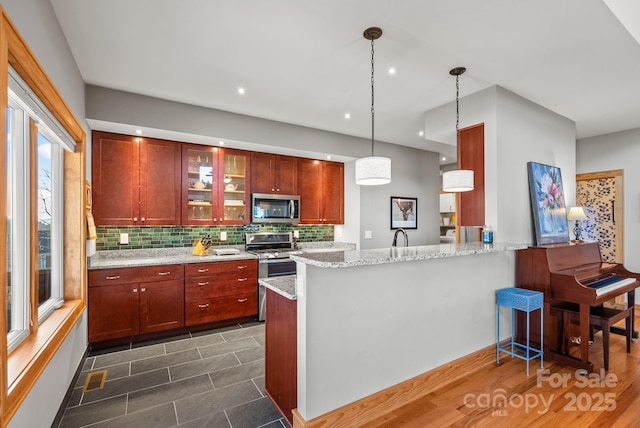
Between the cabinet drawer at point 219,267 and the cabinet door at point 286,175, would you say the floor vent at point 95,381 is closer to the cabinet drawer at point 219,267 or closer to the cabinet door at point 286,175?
the cabinet drawer at point 219,267

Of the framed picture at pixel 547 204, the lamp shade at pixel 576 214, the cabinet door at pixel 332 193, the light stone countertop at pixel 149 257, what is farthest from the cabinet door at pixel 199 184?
the lamp shade at pixel 576 214

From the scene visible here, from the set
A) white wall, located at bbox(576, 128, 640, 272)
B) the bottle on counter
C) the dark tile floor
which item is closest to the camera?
the dark tile floor

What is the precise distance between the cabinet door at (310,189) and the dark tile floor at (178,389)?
211 centimetres

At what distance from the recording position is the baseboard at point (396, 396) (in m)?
2.01

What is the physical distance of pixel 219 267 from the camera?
392 centimetres

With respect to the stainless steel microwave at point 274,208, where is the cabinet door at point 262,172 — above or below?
above

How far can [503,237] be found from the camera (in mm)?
3258

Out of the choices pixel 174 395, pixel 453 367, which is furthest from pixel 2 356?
pixel 453 367

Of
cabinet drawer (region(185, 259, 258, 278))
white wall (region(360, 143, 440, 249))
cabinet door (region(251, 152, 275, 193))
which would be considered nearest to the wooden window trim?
cabinet drawer (region(185, 259, 258, 278))

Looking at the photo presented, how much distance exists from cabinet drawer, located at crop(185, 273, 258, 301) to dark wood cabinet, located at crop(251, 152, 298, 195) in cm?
126

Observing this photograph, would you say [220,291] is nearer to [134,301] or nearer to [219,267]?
[219,267]

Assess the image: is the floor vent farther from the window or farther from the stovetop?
the stovetop

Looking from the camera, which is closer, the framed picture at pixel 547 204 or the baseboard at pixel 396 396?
the baseboard at pixel 396 396

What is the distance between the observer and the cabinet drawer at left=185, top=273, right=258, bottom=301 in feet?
12.3
